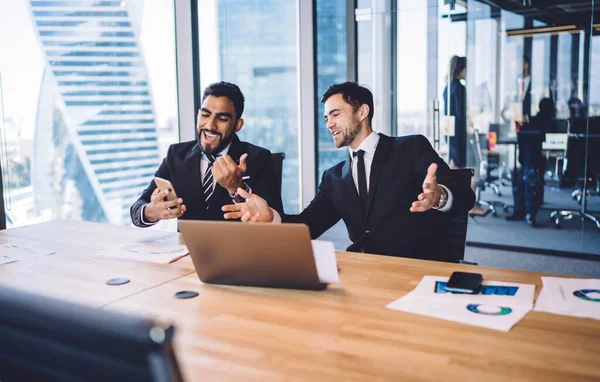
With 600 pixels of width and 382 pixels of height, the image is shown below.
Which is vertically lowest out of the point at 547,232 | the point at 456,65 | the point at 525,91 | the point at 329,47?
the point at 547,232

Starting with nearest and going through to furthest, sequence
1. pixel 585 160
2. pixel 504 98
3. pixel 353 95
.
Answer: pixel 353 95
pixel 585 160
pixel 504 98

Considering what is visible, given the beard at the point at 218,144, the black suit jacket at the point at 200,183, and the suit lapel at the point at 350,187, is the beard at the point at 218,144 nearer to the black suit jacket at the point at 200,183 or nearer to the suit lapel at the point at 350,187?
the black suit jacket at the point at 200,183

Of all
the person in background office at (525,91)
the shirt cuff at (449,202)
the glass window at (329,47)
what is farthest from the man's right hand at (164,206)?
the person in background office at (525,91)

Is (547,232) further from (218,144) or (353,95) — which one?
(218,144)

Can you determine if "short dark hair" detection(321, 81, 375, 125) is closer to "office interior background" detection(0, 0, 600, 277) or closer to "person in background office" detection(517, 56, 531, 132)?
"office interior background" detection(0, 0, 600, 277)

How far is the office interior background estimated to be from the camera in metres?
4.64

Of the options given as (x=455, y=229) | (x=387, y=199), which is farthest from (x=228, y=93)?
(x=455, y=229)

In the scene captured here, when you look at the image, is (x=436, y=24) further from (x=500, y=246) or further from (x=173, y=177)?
(x=173, y=177)

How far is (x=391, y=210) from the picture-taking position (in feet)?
8.45

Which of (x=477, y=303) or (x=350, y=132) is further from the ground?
(x=350, y=132)

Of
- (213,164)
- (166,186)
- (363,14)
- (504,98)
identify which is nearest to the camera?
(166,186)

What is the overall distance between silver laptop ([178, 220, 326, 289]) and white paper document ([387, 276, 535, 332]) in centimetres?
30

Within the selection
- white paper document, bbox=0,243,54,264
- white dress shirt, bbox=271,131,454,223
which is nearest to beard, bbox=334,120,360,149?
white dress shirt, bbox=271,131,454,223

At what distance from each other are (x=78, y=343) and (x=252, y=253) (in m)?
1.10
